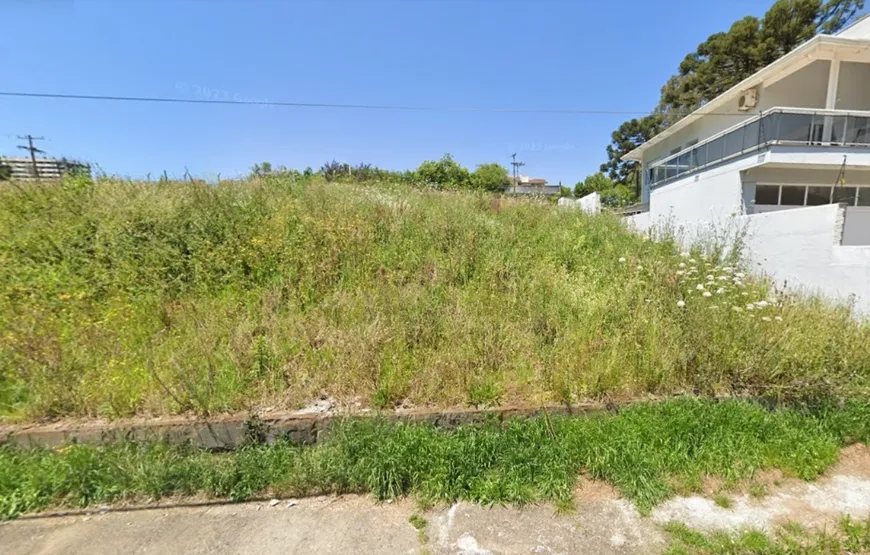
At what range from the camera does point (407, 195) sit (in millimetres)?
7793

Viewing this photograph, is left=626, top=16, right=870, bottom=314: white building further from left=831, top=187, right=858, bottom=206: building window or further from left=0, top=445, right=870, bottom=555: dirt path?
left=0, top=445, right=870, bottom=555: dirt path

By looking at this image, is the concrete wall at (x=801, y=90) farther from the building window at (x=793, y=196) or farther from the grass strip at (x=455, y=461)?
the grass strip at (x=455, y=461)

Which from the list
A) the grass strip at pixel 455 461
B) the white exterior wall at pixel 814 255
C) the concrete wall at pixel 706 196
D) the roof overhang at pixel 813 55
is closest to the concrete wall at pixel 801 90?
the roof overhang at pixel 813 55

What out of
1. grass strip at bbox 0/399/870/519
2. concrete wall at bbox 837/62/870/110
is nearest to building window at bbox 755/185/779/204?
concrete wall at bbox 837/62/870/110

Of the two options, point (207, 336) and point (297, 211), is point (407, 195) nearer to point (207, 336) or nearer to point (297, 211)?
point (297, 211)

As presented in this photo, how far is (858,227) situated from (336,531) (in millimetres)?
10540

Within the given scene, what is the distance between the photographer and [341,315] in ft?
12.9

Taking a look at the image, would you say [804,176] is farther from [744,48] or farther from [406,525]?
[744,48]

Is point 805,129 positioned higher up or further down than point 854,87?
further down

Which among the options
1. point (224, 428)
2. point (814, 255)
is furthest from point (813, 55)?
point (224, 428)

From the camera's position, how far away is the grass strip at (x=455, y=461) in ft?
7.70

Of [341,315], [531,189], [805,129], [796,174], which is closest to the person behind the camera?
[341,315]

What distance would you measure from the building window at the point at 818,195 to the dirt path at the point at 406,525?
1085 centimetres

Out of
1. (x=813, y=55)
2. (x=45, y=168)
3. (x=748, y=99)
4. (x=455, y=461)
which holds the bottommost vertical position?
(x=455, y=461)
